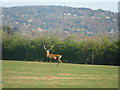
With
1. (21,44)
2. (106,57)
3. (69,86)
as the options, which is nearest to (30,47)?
(21,44)

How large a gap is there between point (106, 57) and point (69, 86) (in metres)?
56.5

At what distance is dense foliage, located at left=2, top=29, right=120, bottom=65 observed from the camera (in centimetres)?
7544

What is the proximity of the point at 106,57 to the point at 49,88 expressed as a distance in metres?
57.6

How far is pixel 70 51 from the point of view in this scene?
83.9 meters

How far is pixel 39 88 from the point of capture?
1795 centimetres

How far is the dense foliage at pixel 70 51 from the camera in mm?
75438

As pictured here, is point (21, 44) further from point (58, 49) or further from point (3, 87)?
point (3, 87)

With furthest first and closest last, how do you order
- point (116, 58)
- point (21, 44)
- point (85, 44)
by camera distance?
1. point (21, 44)
2. point (85, 44)
3. point (116, 58)

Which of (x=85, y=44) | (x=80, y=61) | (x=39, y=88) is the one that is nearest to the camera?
(x=39, y=88)

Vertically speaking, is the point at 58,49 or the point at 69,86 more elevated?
the point at 69,86

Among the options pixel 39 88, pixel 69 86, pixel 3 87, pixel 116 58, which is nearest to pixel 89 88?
pixel 69 86

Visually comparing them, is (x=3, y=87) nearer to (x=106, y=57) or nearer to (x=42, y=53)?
(x=106, y=57)

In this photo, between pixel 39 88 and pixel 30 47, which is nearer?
pixel 39 88

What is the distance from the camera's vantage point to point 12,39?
9594cm
